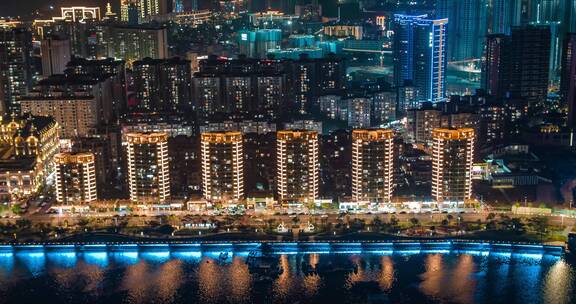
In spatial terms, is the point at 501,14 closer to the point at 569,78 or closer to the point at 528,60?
the point at 528,60

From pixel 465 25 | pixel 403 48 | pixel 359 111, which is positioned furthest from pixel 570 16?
pixel 359 111

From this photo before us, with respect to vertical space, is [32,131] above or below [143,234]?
above

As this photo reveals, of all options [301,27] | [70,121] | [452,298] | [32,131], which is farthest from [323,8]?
[452,298]

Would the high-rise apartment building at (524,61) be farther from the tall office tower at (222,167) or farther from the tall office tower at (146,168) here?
the tall office tower at (146,168)

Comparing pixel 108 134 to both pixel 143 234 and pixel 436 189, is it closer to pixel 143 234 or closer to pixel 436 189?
pixel 143 234

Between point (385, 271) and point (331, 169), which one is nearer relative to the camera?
point (385, 271)

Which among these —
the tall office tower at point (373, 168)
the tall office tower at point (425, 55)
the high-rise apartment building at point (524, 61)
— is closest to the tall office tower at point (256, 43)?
the tall office tower at point (425, 55)
